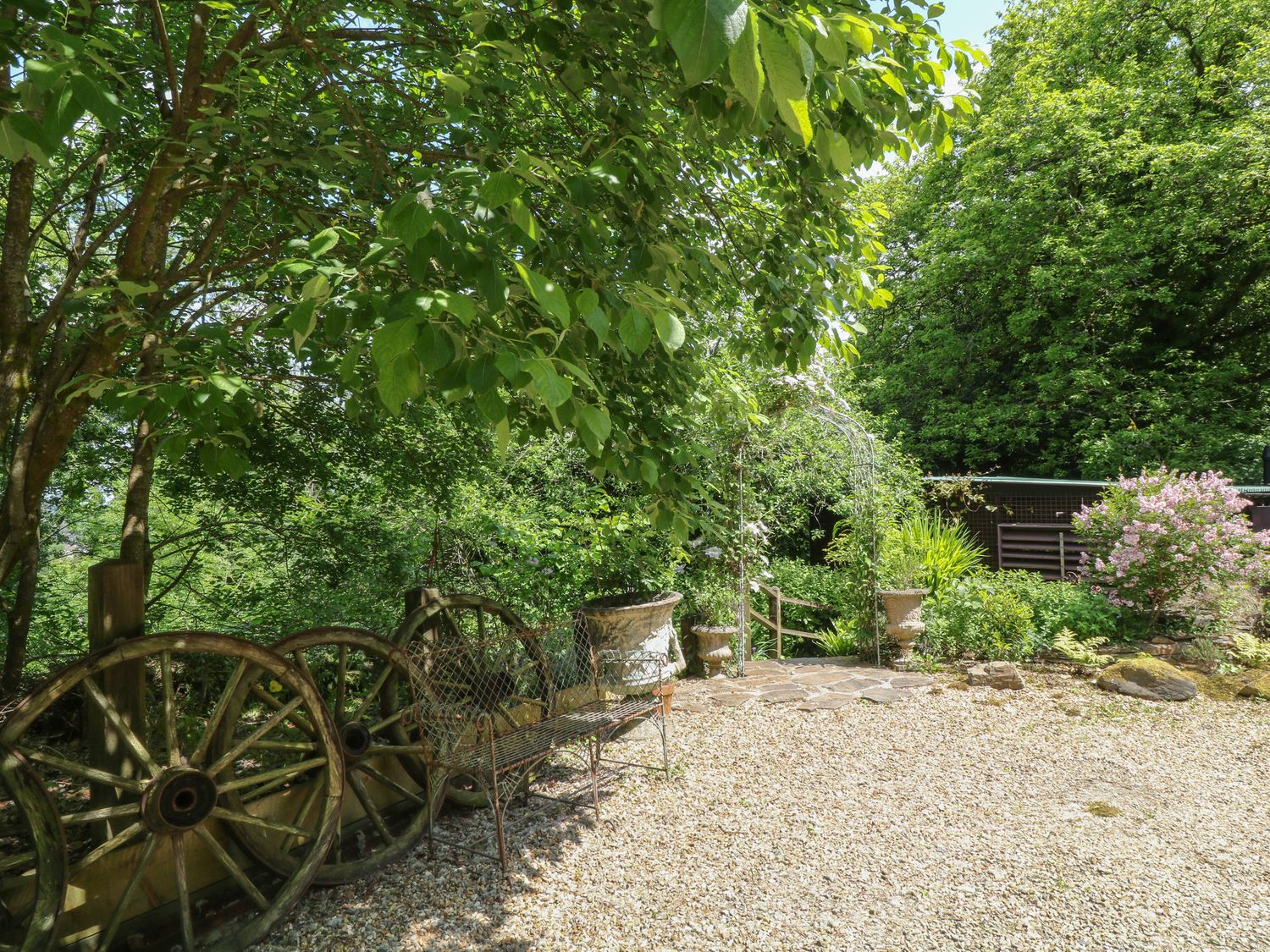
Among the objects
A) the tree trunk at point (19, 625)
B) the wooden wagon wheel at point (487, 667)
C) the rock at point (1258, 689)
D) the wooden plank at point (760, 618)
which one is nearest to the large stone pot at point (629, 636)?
the wooden wagon wheel at point (487, 667)

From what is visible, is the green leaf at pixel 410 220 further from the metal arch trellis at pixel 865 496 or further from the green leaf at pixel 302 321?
the metal arch trellis at pixel 865 496

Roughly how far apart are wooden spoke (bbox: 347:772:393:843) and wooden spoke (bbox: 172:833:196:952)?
0.79m

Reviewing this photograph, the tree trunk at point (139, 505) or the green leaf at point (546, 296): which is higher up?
the green leaf at point (546, 296)

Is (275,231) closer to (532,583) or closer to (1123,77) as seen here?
(532,583)

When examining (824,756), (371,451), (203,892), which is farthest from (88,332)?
(824,756)

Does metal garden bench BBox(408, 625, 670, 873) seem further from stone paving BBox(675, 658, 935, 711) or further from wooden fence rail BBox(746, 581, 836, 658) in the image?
wooden fence rail BBox(746, 581, 836, 658)

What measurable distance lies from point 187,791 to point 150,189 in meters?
2.33

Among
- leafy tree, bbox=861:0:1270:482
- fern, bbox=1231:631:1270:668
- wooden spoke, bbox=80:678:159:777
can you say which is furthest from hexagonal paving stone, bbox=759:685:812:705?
leafy tree, bbox=861:0:1270:482

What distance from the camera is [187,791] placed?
2727mm

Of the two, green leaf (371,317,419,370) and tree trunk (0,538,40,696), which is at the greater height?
green leaf (371,317,419,370)

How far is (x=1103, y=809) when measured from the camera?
3875 millimetres

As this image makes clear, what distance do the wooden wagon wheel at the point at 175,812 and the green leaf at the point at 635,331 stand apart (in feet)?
7.04

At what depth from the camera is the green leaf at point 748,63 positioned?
0.97 m

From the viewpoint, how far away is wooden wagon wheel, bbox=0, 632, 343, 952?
2555 millimetres
